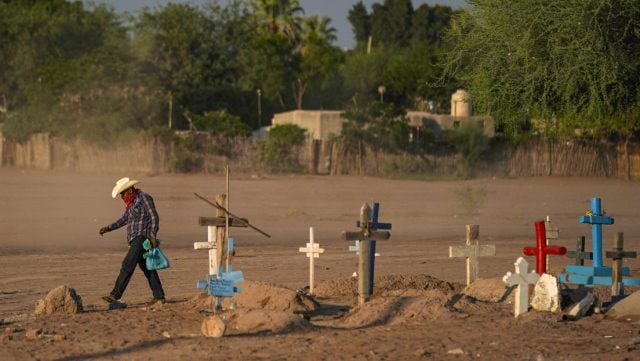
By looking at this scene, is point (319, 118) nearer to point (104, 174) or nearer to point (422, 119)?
point (422, 119)

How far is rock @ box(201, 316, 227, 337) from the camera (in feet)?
37.3

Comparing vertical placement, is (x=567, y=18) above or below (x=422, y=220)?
above

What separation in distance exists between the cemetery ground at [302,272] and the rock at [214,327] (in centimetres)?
10

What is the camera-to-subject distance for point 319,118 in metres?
46.1

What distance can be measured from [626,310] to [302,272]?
675 cm

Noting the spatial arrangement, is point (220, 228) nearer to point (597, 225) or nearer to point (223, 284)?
point (223, 284)

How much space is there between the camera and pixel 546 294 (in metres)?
12.6

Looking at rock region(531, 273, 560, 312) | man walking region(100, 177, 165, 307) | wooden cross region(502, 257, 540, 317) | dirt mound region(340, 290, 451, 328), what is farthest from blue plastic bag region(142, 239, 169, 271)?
rock region(531, 273, 560, 312)

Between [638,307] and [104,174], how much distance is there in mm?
27983

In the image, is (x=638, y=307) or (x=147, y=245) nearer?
(x=638, y=307)

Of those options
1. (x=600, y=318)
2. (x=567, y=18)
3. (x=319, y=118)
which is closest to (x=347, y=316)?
(x=600, y=318)

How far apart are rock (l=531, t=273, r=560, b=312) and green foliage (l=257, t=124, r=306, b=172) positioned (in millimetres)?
27781

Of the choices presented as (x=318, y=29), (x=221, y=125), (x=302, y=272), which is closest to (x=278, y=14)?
(x=318, y=29)

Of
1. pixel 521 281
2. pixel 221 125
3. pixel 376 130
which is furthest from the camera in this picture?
pixel 221 125
